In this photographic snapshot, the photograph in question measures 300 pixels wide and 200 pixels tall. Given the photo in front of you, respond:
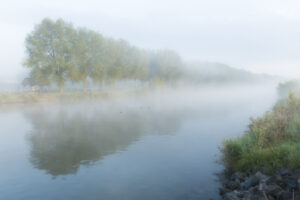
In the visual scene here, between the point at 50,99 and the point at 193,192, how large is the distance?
57.1 m

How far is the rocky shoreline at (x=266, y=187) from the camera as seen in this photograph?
873 centimetres

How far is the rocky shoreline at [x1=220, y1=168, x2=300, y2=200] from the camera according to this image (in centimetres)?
873

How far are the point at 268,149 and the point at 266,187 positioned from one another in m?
3.54

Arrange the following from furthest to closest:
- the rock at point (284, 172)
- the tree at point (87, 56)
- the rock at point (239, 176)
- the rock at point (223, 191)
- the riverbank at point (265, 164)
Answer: the tree at point (87, 56)
the rock at point (239, 176)
the rock at point (223, 191)
the rock at point (284, 172)
the riverbank at point (265, 164)

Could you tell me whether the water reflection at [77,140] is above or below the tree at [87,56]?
below

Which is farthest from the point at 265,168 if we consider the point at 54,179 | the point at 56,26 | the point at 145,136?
the point at 56,26

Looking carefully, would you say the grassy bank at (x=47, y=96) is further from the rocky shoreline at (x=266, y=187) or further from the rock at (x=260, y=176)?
the rock at (x=260, y=176)

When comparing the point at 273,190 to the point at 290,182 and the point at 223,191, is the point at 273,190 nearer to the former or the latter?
the point at 290,182

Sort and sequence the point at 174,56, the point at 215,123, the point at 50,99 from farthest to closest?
the point at 174,56 → the point at 50,99 → the point at 215,123

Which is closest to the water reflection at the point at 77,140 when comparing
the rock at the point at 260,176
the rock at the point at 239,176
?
the rock at the point at 239,176

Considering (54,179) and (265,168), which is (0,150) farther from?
(265,168)

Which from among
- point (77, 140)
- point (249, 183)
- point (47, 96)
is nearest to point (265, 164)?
point (249, 183)

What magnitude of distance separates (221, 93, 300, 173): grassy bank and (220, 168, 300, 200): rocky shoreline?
709 mm

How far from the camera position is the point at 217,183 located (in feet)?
40.0
